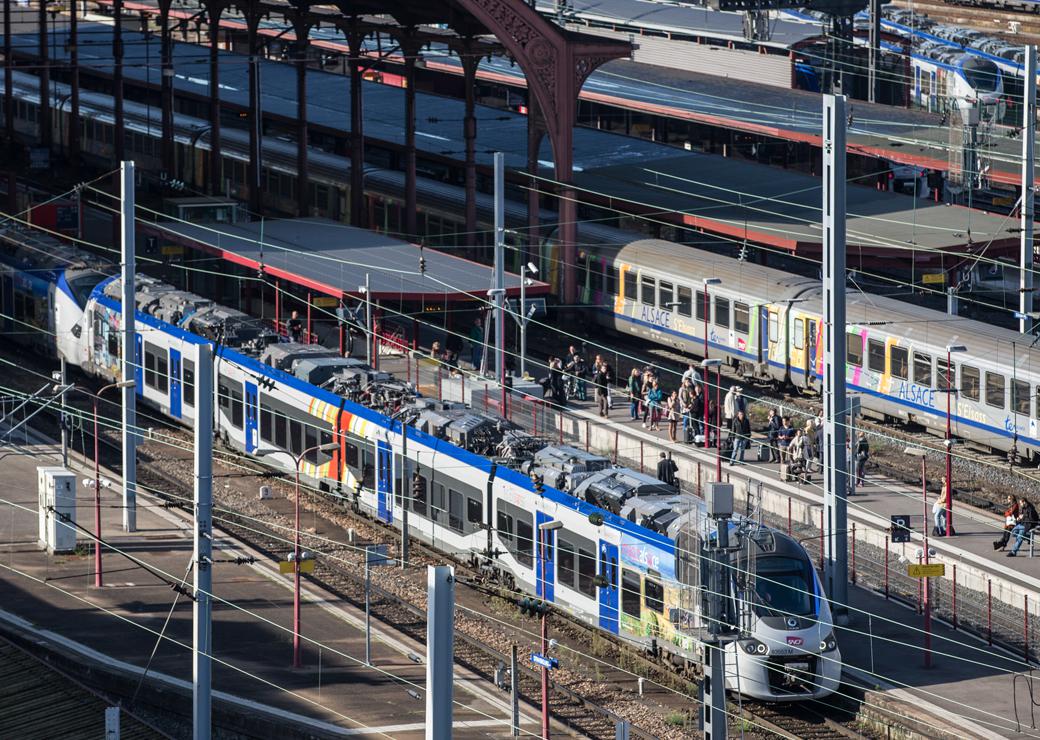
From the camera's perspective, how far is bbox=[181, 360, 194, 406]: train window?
45.6 m

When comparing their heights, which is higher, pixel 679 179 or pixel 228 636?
pixel 679 179

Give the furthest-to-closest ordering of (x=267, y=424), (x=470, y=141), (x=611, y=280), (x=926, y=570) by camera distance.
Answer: (x=470, y=141) → (x=611, y=280) → (x=267, y=424) → (x=926, y=570)

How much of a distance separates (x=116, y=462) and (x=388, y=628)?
46.3 feet

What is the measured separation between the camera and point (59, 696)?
2683 centimetres

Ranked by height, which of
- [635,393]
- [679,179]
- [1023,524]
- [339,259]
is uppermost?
[679,179]

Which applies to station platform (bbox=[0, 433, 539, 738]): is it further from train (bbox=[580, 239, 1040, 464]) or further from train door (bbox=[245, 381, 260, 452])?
train (bbox=[580, 239, 1040, 464])

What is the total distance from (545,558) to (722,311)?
65.5 feet

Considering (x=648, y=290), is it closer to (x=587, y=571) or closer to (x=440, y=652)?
(x=587, y=571)

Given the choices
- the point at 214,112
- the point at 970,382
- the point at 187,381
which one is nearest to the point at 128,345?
the point at 187,381

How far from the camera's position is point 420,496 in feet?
122

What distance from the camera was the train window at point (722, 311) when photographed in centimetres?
5162

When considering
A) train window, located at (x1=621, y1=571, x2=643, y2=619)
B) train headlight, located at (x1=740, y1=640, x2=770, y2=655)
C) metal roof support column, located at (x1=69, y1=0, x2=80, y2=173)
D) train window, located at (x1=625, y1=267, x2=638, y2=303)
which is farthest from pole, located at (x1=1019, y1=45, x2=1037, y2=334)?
metal roof support column, located at (x1=69, y1=0, x2=80, y2=173)

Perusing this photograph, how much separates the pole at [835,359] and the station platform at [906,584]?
982mm

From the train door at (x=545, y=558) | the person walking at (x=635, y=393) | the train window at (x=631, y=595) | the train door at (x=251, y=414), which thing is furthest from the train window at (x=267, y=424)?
the train window at (x=631, y=595)
